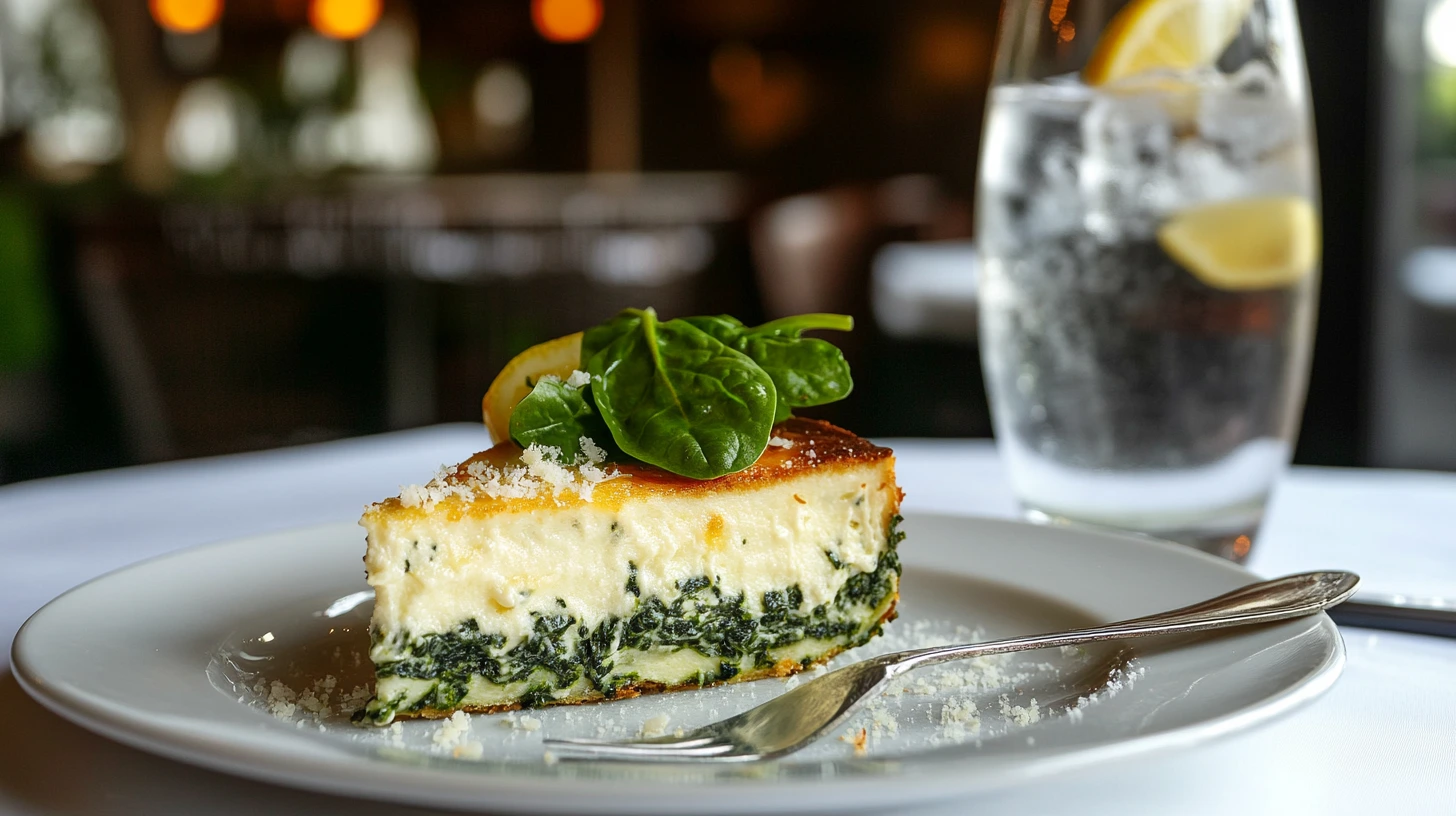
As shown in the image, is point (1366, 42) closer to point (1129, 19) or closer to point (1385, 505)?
point (1385, 505)

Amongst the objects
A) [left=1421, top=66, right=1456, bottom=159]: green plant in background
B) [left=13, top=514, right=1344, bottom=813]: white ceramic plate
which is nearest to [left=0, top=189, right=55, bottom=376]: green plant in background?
[left=13, top=514, right=1344, bottom=813]: white ceramic plate

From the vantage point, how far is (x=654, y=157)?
35.2 feet

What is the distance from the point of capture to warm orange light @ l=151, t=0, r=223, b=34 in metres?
9.42

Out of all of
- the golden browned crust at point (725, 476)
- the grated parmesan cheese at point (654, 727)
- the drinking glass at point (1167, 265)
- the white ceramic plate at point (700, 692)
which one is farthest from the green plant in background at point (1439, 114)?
the grated parmesan cheese at point (654, 727)

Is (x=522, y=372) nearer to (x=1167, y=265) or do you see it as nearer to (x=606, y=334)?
(x=606, y=334)

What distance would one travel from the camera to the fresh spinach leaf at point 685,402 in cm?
100

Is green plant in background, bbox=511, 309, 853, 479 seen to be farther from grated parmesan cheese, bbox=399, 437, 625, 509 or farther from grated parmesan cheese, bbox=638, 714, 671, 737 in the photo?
grated parmesan cheese, bbox=638, 714, 671, 737

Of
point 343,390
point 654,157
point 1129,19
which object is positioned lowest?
point 343,390

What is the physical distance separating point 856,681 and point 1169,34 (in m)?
0.78

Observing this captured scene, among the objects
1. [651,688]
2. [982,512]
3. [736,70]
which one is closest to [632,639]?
[651,688]

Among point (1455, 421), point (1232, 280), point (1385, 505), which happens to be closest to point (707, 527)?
point (1232, 280)

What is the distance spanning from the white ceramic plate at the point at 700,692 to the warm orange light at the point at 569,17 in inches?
376

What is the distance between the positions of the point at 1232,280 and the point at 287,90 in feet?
31.9

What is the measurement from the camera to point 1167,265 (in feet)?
4.32
